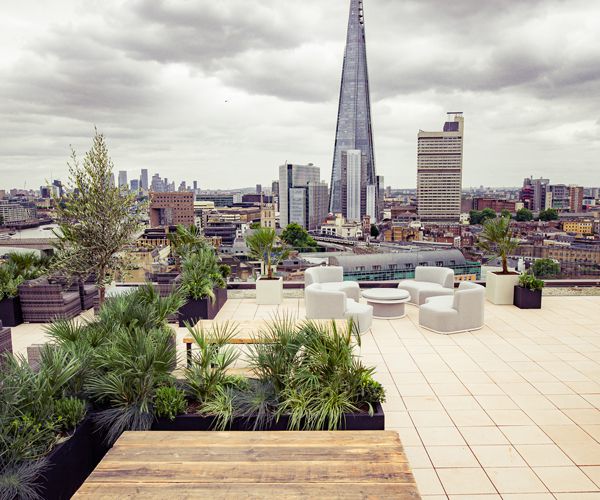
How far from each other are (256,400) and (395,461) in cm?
102

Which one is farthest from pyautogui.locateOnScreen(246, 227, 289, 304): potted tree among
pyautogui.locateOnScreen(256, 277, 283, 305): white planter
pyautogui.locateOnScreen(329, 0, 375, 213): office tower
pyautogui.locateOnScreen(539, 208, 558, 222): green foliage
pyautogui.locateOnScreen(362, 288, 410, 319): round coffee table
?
pyautogui.locateOnScreen(329, 0, 375, 213): office tower

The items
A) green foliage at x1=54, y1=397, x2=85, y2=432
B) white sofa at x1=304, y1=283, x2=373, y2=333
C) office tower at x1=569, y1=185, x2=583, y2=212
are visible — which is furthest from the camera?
office tower at x1=569, y1=185, x2=583, y2=212

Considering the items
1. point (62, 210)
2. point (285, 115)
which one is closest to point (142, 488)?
point (62, 210)

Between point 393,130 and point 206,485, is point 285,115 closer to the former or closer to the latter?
point 206,485

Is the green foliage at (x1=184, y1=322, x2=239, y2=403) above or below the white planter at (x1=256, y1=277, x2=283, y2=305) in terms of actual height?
above

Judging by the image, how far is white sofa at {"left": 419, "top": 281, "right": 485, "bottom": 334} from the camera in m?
6.16

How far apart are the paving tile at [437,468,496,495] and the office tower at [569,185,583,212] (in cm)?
12336

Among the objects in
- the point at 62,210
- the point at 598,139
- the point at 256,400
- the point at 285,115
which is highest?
the point at 285,115

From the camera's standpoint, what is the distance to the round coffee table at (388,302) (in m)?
6.81

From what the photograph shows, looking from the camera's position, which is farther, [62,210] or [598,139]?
[598,139]

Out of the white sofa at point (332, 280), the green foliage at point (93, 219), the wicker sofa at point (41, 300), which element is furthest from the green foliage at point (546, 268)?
the wicker sofa at point (41, 300)

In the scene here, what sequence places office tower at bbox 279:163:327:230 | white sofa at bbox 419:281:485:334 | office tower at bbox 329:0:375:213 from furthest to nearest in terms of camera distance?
office tower at bbox 279:163:327:230
office tower at bbox 329:0:375:213
white sofa at bbox 419:281:485:334

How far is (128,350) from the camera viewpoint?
2.95 meters

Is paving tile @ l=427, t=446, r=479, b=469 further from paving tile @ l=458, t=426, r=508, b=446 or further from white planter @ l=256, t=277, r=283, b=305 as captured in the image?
white planter @ l=256, t=277, r=283, b=305
